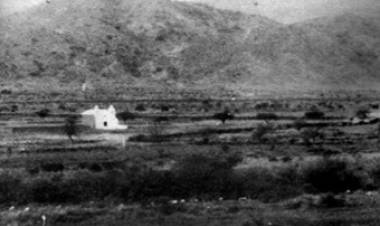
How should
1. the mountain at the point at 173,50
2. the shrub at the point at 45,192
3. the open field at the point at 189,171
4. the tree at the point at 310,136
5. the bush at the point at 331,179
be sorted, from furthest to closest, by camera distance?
the mountain at the point at 173,50, the tree at the point at 310,136, the bush at the point at 331,179, the shrub at the point at 45,192, the open field at the point at 189,171

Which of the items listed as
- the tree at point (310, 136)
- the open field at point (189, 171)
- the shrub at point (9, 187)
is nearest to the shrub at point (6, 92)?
the open field at point (189, 171)

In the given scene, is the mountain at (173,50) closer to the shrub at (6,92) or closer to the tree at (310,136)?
the shrub at (6,92)

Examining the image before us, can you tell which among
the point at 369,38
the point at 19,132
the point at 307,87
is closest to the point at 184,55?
the point at 307,87

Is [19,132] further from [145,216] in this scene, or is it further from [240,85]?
[240,85]

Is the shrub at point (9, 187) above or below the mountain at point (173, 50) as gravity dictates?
below

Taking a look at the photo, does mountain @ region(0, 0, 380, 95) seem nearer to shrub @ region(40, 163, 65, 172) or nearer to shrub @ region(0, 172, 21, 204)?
shrub @ region(40, 163, 65, 172)

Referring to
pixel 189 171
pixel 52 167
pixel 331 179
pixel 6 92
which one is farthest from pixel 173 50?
pixel 331 179

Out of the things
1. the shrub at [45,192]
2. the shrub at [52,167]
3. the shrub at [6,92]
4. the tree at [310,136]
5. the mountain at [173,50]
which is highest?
the mountain at [173,50]
